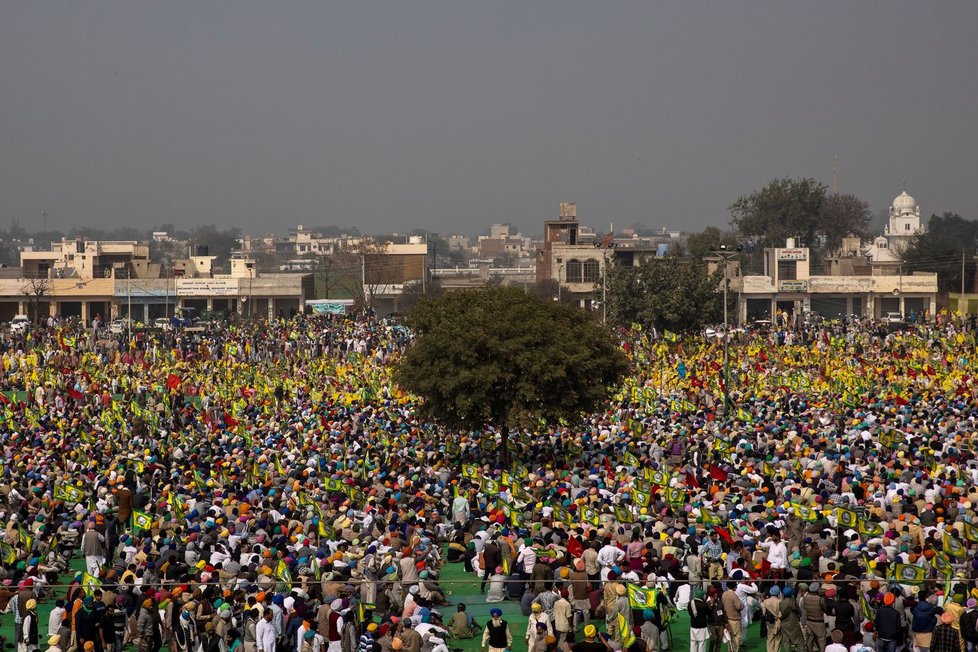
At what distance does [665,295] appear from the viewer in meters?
53.7

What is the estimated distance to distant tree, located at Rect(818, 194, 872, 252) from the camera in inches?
4734

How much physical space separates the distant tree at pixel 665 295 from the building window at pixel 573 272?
3167 centimetres

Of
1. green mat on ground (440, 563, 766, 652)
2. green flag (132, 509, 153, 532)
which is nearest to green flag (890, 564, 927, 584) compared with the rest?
green mat on ground (440, 563, 766, 652)

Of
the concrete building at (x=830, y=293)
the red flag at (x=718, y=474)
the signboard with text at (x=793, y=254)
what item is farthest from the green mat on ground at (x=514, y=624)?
the signboard with text at (x=793, y=254)

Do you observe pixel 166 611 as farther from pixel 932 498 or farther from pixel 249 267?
pixel 249 267

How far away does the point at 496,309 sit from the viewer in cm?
2612

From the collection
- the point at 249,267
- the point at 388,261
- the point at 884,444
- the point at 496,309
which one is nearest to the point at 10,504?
the point at 496,309

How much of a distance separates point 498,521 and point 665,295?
36.5m

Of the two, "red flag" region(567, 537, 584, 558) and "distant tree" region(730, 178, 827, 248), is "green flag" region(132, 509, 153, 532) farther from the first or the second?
"distant tree" region(730, 178, 827, 248)

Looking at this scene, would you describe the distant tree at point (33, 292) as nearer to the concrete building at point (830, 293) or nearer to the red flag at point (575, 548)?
the concrete building at point (830, 293)

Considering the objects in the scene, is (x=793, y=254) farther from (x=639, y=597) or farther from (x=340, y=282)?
(x=639, y=597)

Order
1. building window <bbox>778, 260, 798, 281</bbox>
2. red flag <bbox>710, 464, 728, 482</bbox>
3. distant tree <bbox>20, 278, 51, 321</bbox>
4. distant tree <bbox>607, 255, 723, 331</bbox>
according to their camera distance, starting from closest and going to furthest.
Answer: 1. red flag <bbox>710, 464, 728, 482</bbox>
2. distant tree <bbox>607, 255, 723, 331</bbox>
3. distant tree <bbox>20, 278, 51, 321</bbox>
4. building window <bbox>778, 260, 798, 281</bbox>

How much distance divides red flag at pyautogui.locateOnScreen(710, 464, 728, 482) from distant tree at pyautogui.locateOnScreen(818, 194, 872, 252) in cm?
10183

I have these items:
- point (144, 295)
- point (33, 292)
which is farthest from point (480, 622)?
point (33, 292)
